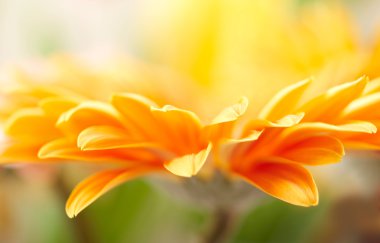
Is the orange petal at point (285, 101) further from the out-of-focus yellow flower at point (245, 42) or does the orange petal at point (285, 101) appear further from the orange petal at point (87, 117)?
the out-of-focus yellow flower at point (245, 42)

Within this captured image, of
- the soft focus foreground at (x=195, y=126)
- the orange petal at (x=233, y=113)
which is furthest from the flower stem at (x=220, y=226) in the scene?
the orange petal at (x=233, y=113)

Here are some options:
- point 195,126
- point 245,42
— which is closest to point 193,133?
point 195,126

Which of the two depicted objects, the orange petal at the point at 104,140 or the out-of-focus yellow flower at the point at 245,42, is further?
the out-of-focus yellow flower at the point at 245,42

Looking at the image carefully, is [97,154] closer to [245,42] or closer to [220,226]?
[220,226]

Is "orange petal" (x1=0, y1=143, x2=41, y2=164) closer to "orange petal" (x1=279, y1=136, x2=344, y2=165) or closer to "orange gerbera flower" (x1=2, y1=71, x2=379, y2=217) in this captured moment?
"orange gerbera flower" (x1=2, y1=71, x2=379, y2=217)

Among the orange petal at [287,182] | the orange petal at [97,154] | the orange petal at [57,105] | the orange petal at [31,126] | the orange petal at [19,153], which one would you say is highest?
the orange petal at [287,182]

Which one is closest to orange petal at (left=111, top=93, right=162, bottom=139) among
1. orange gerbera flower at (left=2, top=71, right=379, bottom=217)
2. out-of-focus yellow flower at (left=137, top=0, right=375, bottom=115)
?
orange gerbera flower at (left=2, top=71, right=379, bottom=217)
